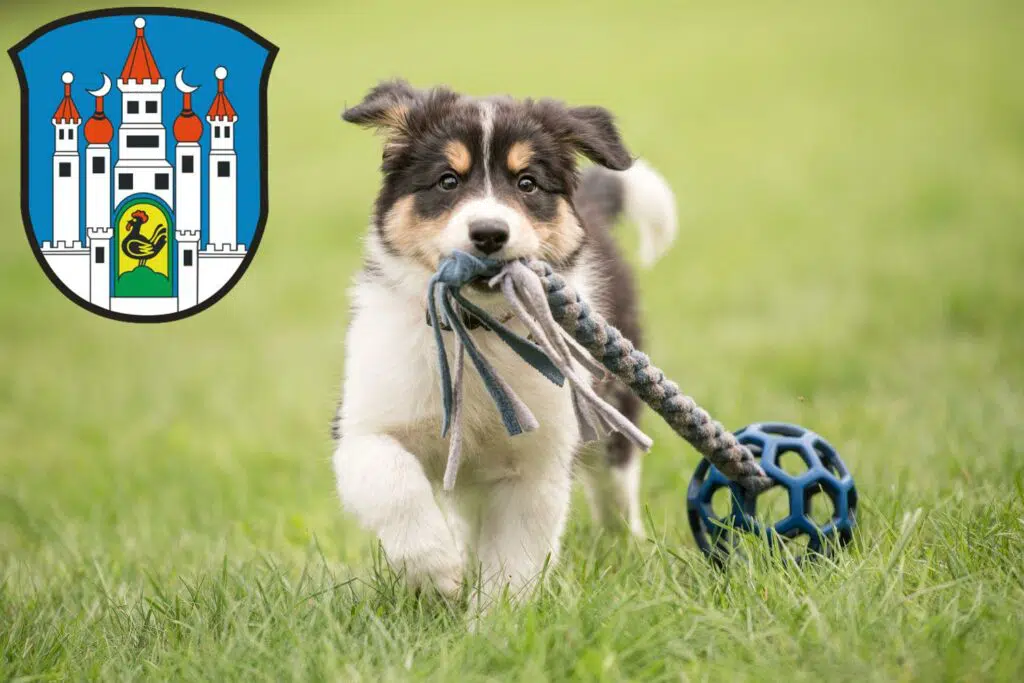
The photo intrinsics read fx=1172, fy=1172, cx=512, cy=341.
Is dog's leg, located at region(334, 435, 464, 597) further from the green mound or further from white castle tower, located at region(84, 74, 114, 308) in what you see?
white castle tower, located at region(84, 74, 114, 308)

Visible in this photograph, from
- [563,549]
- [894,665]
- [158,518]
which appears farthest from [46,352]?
[894,665]

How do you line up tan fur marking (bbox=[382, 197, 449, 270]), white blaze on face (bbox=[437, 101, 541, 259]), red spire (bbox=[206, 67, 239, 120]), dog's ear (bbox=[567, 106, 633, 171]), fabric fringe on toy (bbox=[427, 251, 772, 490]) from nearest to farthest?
fabric fringe on toy (bbox=[427, 251, 772, 490]) < white blaze on face (bbox=[437, 101, 541, 259]) < tan fur marking (bbox=[382, 197, 449, 270]) < dog's ear (bbox=[567, 106, 633, 171]) < red spire (bbox=[206, 67, 239, 120])

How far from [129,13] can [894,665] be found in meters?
3.05

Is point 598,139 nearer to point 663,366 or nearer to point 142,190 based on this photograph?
point 142,190

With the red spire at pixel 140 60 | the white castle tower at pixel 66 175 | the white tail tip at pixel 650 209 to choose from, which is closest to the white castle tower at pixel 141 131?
the red spire at pixel 140 60

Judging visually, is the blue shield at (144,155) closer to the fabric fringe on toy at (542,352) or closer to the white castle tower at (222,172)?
the white castle tower at (222,172)

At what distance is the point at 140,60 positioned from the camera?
3.87 metres

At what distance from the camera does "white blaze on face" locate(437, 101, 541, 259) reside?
3111mm

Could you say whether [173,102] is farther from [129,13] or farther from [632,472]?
[632,472]

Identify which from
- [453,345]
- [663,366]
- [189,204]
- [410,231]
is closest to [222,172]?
[189,204]

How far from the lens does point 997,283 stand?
25.8ft

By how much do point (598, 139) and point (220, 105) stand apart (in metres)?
1.25

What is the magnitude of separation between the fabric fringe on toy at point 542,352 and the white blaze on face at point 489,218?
0.05 meters

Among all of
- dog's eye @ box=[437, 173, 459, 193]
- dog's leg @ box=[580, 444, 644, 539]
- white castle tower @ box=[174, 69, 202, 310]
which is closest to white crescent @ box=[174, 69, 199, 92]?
white castle tower @ box=[174, 69, 202, 310]
